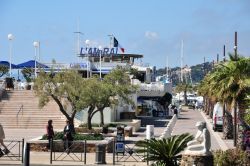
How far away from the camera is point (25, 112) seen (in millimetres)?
48406

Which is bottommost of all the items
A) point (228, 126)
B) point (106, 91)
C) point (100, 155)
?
point (100, 155)

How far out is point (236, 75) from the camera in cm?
2811

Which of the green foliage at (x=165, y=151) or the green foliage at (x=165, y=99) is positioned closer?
the green foliage at (x=165, y=151)

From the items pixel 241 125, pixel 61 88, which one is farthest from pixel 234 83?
pixel 61 88

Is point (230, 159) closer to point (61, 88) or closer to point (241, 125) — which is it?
point (241, 125)

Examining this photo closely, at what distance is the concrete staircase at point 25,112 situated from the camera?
4522cm

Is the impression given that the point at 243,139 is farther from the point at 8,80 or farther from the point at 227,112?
the point at 8,80

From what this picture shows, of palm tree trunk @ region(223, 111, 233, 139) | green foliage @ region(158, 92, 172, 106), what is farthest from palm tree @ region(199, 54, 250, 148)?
green foliage @ region(158, 92, 172, 106)

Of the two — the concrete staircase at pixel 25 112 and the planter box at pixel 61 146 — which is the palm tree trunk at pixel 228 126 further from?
the planter box at pixel 61 146

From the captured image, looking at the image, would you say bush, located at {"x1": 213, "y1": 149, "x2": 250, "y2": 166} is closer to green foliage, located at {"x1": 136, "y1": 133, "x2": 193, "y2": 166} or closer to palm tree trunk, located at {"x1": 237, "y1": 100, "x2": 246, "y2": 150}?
green foliage, located at {"x1": 136, "y1": 133, "x2": 193, "y2": 166}

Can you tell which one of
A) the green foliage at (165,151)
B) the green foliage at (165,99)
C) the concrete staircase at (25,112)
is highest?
the green foliage at (165,99)

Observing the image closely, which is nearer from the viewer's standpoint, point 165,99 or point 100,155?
point 100,155

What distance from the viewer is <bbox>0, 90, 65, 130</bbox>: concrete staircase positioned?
148 ft

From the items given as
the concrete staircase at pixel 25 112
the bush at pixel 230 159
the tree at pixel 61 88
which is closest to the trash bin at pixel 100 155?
the bush at pixel 230 159
